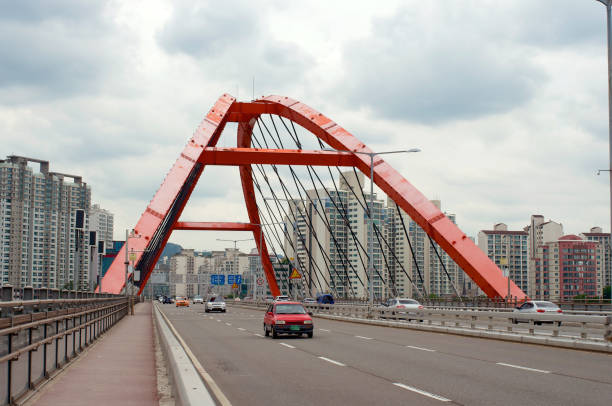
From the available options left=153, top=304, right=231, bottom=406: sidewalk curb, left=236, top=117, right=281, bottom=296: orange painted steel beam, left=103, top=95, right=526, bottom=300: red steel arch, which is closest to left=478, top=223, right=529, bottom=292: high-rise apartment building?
left=236, top=117, right=281, bottom=296: orange painted steel beam

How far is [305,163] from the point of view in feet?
167

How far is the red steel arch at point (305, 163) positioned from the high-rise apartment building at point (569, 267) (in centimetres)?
10061

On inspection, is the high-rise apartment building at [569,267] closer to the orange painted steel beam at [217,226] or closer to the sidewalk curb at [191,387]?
the orange painted steel beam at [217,226]

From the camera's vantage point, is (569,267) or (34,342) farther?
(569,267)

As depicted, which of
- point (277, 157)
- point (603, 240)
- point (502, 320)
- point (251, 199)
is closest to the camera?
point (502, 320)

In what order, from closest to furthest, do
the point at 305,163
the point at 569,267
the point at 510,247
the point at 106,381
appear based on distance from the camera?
the point at 106,381
the point at 305,163
the point at 510,247
the point at 569,267

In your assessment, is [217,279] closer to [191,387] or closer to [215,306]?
[215,306]

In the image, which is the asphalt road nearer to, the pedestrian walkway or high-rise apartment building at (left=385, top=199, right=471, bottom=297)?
the pedestrian walkway

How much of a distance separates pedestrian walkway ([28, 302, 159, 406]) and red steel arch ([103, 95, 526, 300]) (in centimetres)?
2682

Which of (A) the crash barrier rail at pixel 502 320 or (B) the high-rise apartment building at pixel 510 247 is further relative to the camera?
(B) the high-rise apartment building at pixel 510 247

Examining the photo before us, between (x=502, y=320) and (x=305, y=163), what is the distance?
18.9 meters

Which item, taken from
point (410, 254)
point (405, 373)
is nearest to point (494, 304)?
point (405, 373)

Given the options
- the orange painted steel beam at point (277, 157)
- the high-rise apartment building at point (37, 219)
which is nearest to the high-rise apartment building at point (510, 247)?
the high-rise apartment building at point (37, 219)

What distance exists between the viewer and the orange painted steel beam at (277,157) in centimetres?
4900
